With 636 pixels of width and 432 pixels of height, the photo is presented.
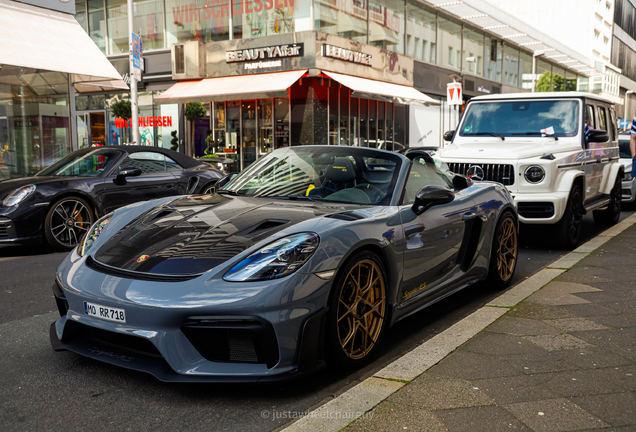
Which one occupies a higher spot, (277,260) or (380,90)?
(380,90)

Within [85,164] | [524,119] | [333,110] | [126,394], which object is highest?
[333,110]

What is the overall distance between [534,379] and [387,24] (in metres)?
23.4

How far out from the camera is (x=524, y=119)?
26.5 ft

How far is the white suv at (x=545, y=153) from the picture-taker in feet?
23.1

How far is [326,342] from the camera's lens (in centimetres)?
303

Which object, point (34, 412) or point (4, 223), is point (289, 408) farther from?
point (4, 223)

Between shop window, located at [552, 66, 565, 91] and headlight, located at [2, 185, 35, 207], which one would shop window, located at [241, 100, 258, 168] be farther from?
shop window, located at [552, 66, 565, 91]

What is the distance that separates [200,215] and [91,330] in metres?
0.94

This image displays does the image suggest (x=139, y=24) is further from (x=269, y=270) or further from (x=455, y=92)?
(x=269, y=270)

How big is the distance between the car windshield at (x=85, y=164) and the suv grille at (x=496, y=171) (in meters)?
4.56

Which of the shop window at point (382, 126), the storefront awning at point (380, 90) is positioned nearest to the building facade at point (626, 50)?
the shop window at point (382, 126)

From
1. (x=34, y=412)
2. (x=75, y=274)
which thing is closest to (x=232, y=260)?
(x=75, y=274)

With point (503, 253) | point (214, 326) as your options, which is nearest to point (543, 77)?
point (503, 253)

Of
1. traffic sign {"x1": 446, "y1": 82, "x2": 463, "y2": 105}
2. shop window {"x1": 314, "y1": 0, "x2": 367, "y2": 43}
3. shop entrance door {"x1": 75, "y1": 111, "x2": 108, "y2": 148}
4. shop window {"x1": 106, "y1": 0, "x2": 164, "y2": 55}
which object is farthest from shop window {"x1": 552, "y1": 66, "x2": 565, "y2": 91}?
shop entrance door {"x1": 75, "y1": 111, "x2": 108, "y2": 148}
